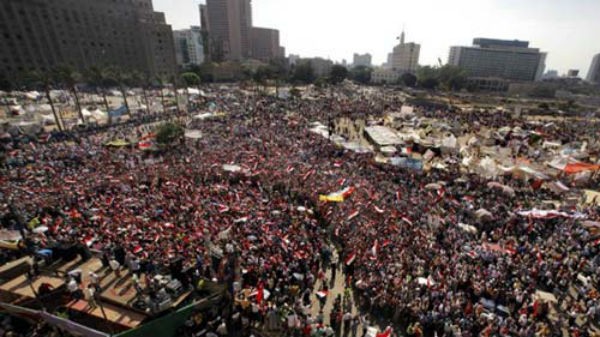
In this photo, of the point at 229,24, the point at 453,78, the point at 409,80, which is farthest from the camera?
the point at 229,24

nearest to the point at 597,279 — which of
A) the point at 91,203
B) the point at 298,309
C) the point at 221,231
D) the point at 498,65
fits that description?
the point at 298,309

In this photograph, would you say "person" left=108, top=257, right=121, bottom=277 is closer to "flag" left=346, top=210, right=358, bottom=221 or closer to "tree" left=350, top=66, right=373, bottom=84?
"flag" left=346, top=210, right=358, bottom=221

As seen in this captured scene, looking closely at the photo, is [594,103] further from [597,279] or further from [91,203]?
[91,203]

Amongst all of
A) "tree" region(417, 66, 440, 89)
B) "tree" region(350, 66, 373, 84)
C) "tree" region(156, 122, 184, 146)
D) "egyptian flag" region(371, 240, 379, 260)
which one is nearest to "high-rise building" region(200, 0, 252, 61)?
"tree" region(350, 66, 373, 84)

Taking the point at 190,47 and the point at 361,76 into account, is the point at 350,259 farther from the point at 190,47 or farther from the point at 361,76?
the point at 190,47

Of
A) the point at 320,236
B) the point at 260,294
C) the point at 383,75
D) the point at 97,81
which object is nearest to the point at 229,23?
the point at 383,75
